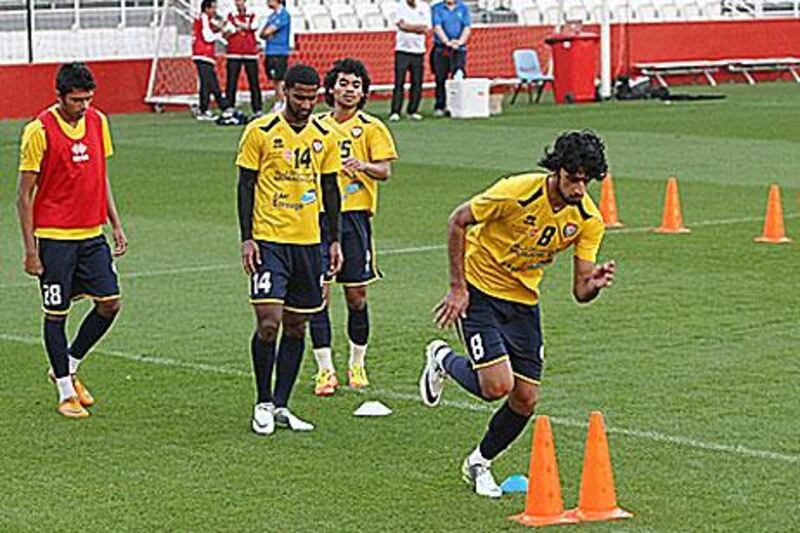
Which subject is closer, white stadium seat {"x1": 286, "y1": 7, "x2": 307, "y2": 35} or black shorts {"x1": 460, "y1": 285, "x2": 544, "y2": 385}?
black shorts {"x1": 460, "y1": 285, "x2": 544, "y2": 385}

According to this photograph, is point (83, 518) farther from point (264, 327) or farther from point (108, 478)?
point (264, 327)

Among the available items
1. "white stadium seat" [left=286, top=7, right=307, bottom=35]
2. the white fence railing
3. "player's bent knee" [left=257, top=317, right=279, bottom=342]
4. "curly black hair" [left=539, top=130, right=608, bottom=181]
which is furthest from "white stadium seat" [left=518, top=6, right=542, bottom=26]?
"curly black hair" [left=539, top=130, right=608, bottom=181]

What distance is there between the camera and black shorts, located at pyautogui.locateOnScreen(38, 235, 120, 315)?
1112 cm

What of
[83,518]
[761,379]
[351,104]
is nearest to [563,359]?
[761,379]

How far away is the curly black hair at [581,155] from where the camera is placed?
339 inches

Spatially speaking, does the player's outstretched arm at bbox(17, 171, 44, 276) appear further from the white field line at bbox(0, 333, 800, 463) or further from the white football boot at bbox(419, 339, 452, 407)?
the white football boot at bbox(419, 339, 452, 407)

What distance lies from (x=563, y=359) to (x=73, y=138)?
342 centimetres

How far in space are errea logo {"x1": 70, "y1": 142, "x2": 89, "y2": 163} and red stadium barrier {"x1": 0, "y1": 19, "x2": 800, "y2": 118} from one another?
24078 mm

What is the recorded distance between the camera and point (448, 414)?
10992mm

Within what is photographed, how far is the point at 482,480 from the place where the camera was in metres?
9.15

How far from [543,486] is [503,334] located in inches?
38.3

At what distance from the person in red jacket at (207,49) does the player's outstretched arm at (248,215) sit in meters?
22.7

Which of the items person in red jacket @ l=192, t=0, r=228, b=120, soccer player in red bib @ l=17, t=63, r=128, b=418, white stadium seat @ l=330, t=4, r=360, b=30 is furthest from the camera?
white stadium seat @ l=330, t=4, r=360, b=30

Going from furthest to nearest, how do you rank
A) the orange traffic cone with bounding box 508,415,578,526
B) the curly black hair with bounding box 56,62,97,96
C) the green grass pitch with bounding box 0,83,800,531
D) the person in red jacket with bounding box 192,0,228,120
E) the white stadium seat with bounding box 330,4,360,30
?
1. the white stadium seat with bounding box 330,4,360,30
2. the person in red jacket with bounding box 192,0,228,120
3. the curly black hair with bounding box 56,62,97,96
4. the green grass pitch with bounding box 0,83,800,531
5. the orange traffic cone with bounding box 508,415,578,526
